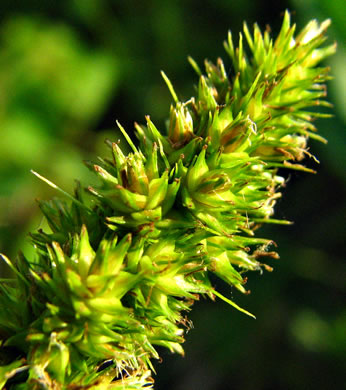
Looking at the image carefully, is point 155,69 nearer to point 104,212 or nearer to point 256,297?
point 256,297

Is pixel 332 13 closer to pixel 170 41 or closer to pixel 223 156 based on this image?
pixel 170 41

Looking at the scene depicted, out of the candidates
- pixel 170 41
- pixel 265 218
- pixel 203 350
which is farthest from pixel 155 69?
pixel 265 218

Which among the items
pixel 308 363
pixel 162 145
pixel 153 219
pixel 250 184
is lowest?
pixel 308 363

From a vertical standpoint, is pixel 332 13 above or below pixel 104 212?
below

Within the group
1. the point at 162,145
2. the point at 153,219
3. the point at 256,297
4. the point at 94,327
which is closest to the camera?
the point at 94,327

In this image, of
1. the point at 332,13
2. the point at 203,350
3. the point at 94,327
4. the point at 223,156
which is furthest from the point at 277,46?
the point at 203,350

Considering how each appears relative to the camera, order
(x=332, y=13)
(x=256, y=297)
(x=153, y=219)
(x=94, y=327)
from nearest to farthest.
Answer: (x=94, y=327), (x=153, y=219), (x=332, y=13), (x=256, y=297)

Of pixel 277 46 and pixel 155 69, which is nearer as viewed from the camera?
pixel 277 46
